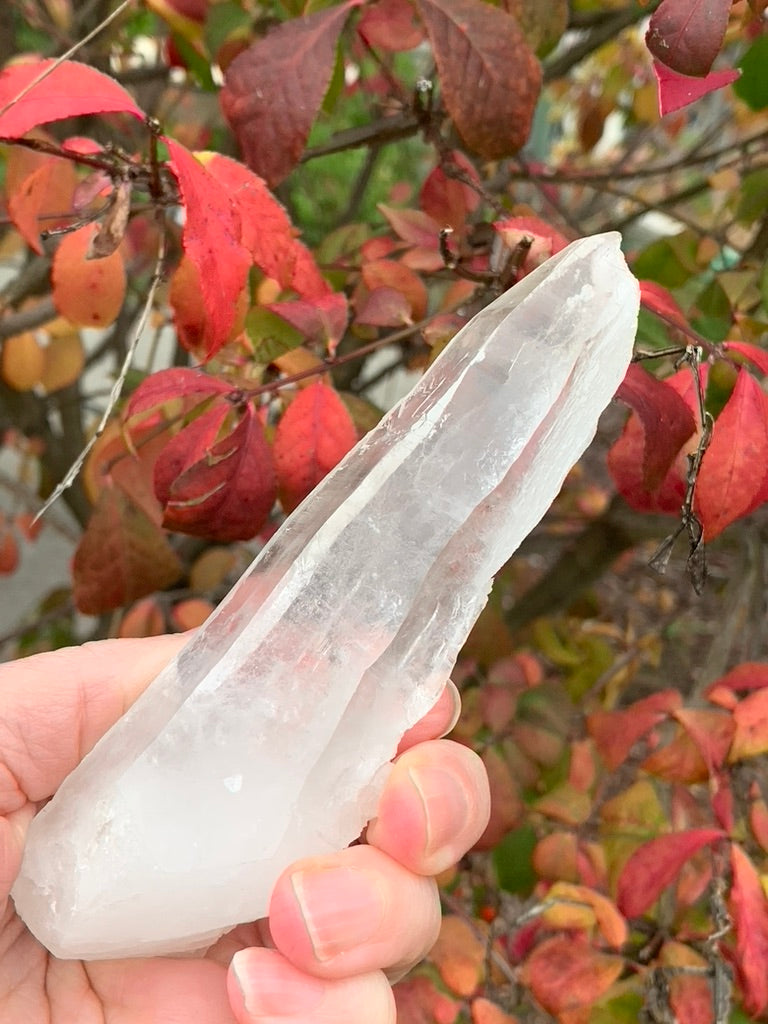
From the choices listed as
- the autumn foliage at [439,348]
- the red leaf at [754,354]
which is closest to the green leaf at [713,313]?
the autumn foliage at [439,348]

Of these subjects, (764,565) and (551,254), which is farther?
(764,565)

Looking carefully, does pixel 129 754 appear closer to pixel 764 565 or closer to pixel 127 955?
pixel 127 955

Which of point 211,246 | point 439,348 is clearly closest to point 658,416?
point 439,348

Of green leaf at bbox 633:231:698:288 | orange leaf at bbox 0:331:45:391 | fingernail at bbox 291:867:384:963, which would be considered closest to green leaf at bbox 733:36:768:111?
green leaf at bbox 633:231:698:288

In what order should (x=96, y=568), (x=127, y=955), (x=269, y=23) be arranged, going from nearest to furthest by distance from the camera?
(x=127, y=955)
(x=96, y=568)
(x=269, y=23)

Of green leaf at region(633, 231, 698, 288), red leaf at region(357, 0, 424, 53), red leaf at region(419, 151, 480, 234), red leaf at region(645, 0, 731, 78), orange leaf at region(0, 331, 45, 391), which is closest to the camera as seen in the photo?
red leaf at region(645, 0, 731, 78)

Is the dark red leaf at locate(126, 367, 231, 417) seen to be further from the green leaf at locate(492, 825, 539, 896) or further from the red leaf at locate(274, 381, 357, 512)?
the green leaf at locate(492, 825, 539, 896)

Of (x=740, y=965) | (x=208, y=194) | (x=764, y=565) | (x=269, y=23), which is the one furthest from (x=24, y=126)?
(x=764, y=565)

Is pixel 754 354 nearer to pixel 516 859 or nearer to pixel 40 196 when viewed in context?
pixel 40 196
